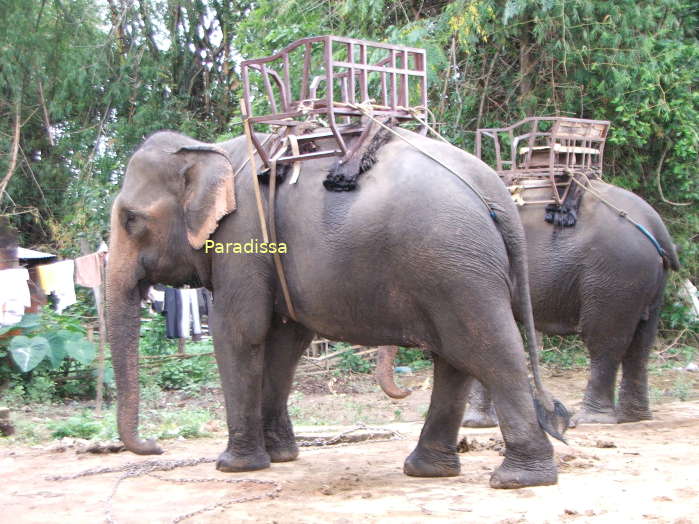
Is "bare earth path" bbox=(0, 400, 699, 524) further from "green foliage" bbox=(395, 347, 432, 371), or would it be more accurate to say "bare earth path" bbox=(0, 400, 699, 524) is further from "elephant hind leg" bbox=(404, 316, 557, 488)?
"green foliage" bbox=(395, 347, 432, 371)

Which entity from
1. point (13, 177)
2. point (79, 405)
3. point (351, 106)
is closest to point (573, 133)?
point (351, 106)

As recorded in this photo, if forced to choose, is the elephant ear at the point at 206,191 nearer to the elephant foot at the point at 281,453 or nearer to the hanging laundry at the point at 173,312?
the elephant foot at the point at 281,453

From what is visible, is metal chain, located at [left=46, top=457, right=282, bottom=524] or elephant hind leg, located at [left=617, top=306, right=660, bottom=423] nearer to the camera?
metal chain, located at [left=46, top=457, right=282, bottom=524]

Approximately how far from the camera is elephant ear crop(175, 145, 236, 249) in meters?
4.88

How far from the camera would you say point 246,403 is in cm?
491

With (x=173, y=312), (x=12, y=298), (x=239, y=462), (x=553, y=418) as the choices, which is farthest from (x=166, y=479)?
(x=173, y=312)

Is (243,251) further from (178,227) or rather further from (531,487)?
(531,487)

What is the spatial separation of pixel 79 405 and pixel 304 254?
5.03 m

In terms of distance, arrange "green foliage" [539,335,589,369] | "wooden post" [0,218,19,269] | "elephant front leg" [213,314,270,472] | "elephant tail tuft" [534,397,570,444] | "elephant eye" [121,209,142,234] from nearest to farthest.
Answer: "elephant tail tuft" [534,397,570,444] → "elephant front leg" [213,314,270,472] → "elephant eye" [121,209,142,234] → "wooden post" [0,218,19,269] → "green foliage" [539,335,589,369]

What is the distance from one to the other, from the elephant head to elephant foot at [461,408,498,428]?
2695 millimetres

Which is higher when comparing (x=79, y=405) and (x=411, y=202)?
(x=411, y=202)

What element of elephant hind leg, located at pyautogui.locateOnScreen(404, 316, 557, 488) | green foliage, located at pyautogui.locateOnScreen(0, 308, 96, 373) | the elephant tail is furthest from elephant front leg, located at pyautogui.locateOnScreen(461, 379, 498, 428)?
green foliage, located at pyautogui.locateOnScreen(0, 308, 96, 373)

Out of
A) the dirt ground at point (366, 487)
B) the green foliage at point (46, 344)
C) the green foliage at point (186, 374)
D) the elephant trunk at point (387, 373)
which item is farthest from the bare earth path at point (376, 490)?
the green foliage at point (186, 374)

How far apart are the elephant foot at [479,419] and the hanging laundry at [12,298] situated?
469cm
